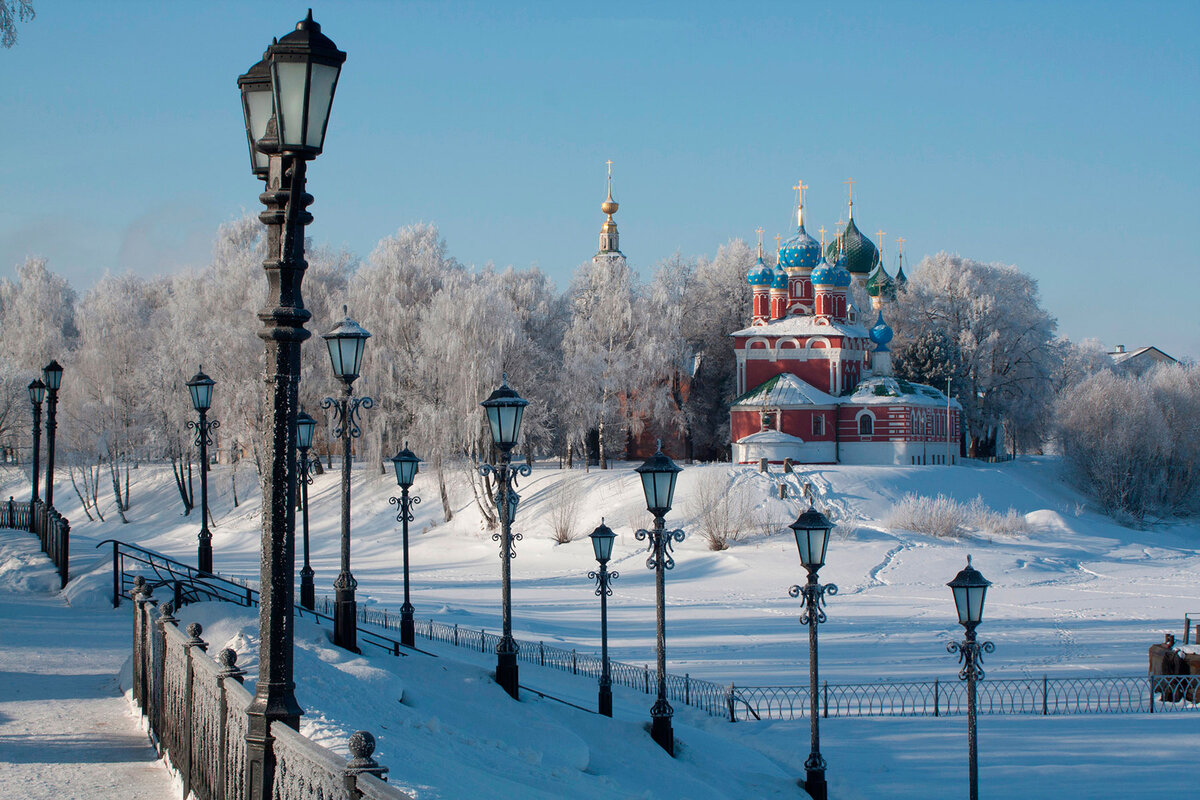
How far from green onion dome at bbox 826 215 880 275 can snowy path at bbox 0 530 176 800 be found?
5110 cm

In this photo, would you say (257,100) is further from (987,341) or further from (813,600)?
(987,341)

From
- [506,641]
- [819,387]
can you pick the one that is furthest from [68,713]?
[819,387]

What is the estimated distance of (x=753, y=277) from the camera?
175 feet

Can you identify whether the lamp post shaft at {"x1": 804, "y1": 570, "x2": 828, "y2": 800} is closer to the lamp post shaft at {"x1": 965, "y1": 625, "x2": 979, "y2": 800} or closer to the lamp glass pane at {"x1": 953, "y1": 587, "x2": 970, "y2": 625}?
the lamp glass pane at {"x1": 953, "y1": 587, "x2": 970, "y2": 625}

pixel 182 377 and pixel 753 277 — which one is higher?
pixel 753 277

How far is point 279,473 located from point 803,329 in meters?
47.4

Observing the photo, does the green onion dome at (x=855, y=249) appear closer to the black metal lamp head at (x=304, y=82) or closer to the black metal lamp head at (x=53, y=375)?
the black metal lamp head at (x=53, y=375)

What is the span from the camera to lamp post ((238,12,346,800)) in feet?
15.7

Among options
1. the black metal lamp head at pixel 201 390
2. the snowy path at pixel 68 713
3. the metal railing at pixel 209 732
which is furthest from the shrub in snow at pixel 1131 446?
the metal railing at pixel 209 732

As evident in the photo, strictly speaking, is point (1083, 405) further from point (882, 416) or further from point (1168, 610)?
point (1168, 610)

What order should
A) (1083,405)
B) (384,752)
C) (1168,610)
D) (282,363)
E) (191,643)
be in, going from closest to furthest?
1. (282,363)
2. (191,643)
3. (384,752)
4. (1168,610)
5. (1083,405)

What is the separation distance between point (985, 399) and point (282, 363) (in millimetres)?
58682

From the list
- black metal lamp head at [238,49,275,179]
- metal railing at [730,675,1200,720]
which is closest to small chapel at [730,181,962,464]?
metal railing at [730,675,1200,720]

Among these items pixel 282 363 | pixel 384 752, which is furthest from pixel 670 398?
pixel 282 363
